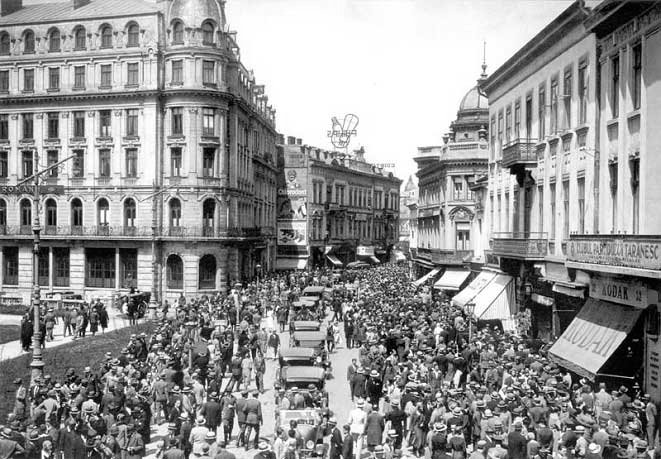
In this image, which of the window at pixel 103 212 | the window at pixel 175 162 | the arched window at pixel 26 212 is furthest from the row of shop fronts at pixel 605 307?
the arched window at pixel 26 212

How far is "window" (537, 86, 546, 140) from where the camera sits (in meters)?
29.7

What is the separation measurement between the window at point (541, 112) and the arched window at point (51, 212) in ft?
122

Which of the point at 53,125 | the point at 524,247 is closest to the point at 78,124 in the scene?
the point at 53,125

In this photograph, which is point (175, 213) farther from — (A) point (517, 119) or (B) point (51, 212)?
(A) point (517, 119)

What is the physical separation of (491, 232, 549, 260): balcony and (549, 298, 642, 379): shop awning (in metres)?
5.53

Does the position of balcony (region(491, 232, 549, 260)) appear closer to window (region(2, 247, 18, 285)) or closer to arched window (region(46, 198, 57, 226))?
arched window (region(46, 198, 57, 226))

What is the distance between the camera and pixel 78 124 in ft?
174

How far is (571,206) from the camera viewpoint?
2630cm

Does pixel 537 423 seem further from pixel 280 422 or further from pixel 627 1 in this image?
pixel 627 1

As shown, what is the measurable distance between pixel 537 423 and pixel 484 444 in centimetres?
256

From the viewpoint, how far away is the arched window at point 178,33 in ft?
166

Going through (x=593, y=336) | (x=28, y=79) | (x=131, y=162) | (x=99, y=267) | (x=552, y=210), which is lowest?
(x=593, y=336)

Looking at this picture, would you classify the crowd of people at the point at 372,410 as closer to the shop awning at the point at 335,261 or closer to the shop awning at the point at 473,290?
the shop awning at the point at 473,290

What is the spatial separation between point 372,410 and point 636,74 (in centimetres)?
1243
